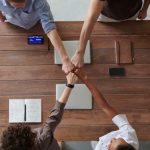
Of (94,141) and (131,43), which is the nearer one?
(94,141)

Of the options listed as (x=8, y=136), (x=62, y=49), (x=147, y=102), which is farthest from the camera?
(x=147, y=102)

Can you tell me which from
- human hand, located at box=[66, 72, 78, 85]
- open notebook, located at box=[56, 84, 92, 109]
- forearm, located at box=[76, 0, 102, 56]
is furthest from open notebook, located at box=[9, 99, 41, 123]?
forearm, located at box=[76, 0, 102, 56]

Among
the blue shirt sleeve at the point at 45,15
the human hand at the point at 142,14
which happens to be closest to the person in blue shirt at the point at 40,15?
the blue shirt sleeve at the point at 45,15

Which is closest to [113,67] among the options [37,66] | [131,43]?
[131,43]

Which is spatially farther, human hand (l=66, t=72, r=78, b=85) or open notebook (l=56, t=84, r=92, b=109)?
open notebook (l=56, t=84, r=92, b=109)

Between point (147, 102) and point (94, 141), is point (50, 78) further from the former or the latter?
point (147, 102)

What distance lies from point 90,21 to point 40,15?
0.32 m

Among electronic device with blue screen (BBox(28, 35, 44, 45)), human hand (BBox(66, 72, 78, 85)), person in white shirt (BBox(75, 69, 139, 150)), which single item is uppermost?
electronic device with blue screen (BBox(28, 35, 44, 45))

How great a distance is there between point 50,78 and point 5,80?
0.31 metres

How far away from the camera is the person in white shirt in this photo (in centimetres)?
181

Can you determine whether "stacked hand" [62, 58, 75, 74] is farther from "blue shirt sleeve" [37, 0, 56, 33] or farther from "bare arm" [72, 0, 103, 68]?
"blue shirt sleeve" [37, 0, 56, 33]

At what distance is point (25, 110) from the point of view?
89.8 inches

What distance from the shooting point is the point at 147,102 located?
7.57 feet

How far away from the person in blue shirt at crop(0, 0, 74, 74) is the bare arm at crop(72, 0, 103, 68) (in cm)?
7
